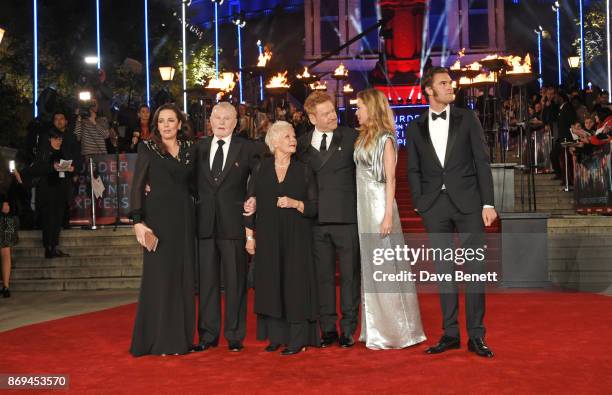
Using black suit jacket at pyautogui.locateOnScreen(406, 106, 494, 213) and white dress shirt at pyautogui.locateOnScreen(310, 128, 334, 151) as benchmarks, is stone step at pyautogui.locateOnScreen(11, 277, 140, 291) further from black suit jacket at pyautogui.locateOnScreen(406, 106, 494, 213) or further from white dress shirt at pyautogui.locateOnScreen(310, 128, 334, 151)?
black suit jacket at pyautogui.locateOnScreen(406, 106, 494, 213)

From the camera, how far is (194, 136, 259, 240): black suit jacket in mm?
7645

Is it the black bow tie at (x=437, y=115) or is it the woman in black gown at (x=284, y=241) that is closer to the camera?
the black bow tie at (x=437, y=115)

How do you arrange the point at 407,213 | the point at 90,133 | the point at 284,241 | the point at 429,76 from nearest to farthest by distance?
the point at 429,76 → the point at 284,241 → the point at 90,133 → the point at 407,213

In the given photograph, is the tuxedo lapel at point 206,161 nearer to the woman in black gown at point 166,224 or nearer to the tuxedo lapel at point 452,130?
the woman in black gown at point 166,224

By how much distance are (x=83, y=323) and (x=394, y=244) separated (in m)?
3.78

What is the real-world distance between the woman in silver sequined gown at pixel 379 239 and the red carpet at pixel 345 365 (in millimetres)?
188

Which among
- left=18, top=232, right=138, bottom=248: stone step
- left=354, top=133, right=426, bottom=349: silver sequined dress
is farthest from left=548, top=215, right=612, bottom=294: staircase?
left=18, top=232, right=138, bottom=248: stone step

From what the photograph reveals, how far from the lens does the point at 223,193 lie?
7.66 metres

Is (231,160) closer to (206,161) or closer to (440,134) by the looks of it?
(206,161)

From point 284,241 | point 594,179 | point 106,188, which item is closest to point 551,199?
point 594,179

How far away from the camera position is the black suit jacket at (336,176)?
24.9 ft

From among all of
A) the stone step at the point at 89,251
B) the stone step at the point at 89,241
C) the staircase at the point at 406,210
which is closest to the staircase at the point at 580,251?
the staircase at the point at 406,210

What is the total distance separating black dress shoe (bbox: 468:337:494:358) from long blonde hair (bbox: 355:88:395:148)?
177 centimetres

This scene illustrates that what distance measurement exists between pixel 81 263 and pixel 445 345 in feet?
26.8
